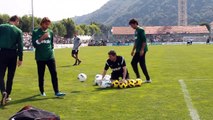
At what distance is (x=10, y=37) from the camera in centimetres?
924

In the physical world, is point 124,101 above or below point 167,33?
below

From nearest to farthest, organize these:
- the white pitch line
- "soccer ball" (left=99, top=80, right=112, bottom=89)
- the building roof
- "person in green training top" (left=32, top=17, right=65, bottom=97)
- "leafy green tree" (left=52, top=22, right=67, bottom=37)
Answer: the white pitch line → "person in green training top" (left=32, top=17, right=65, bottom=97) → "soccer ball" (left=99, top=80, right=112, bottom=89) → "leafy green tree" (left=52, top=22, right=67, bottom=37) → the building roof

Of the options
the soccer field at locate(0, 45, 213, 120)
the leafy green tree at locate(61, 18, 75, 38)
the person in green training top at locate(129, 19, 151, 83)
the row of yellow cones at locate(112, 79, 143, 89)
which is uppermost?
the leafy green tree at locate(61, 18, 75, 38)

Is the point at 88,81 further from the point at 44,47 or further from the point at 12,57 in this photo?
the point at 12,57

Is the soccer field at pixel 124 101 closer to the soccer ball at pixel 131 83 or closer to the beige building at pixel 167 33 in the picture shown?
the soccer ball at pixel 131 83

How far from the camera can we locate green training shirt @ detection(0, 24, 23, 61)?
9.21 metres

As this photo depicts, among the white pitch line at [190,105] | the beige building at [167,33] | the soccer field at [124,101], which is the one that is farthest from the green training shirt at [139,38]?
the beige building at [167,33]

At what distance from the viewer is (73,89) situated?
11.8m

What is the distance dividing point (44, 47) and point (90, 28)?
534 feet

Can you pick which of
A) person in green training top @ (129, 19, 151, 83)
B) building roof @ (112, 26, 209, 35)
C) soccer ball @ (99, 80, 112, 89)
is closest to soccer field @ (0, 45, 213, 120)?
soccer ball @ (99, 80, 112, 89)

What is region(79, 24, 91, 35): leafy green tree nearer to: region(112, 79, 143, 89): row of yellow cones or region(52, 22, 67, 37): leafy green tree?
region(52, 22, 67, 37): leafy green tree

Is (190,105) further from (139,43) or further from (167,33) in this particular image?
(167,33)

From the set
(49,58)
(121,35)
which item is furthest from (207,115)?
(121,35)

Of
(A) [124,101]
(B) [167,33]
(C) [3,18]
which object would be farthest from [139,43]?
(B) [167,33]
